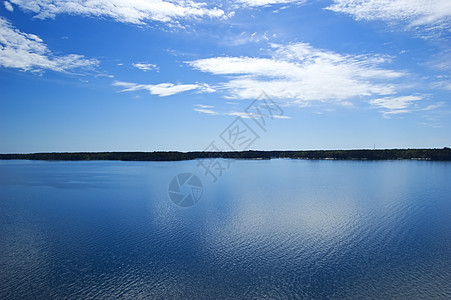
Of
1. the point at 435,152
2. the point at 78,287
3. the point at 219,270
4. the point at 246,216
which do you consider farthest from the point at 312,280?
the point at 435,152

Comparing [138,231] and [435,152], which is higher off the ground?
[435,152]

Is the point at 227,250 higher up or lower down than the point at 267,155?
lower down

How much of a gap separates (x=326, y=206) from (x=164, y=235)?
44.2ft

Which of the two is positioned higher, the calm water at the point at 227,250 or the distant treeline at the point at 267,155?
the distant treeline at the point at 267,155

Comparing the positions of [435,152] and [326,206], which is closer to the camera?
[326,206]

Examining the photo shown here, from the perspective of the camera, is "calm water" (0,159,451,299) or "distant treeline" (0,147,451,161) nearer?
"calm water" (0,159,451,299)

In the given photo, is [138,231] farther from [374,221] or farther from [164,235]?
[374,221]

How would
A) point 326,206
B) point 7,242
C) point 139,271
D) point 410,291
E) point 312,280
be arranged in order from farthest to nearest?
point 326,206 < point 7,242 < point 139,271 < point 312,280 < point 410,291

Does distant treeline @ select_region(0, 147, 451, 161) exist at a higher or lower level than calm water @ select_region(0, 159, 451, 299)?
higher

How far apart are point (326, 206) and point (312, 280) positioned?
14088 millimetres

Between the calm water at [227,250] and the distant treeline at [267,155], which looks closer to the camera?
the calm water at [227,250]

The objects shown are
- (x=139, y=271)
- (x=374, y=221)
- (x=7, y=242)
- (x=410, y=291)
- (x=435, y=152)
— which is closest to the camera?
(x=410, y=291)

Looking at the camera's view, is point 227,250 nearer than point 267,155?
Yes

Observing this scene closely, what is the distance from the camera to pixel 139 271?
11508mm
